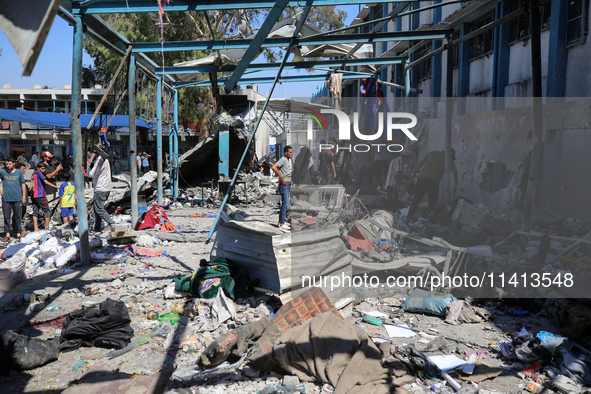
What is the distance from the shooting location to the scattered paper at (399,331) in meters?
4.23

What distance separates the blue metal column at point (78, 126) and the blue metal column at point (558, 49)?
8698 mm

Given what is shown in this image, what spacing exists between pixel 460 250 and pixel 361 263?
4.19ft

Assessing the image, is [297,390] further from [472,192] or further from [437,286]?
[472,192]

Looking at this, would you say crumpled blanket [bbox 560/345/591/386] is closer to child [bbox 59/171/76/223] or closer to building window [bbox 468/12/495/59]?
child [bbox 59/171/76/223]

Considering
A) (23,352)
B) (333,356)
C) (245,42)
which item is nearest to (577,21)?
(245,42)

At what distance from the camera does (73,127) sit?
6.20m

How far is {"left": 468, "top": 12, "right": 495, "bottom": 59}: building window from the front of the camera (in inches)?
470

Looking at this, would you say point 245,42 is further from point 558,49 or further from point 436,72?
point 436,72

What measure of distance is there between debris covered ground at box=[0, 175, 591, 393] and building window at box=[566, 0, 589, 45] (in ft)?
14.4

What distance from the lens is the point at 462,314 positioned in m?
4.57

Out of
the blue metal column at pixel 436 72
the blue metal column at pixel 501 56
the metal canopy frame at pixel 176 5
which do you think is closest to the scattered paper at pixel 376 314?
the metal canopy frame at pixel 176 5

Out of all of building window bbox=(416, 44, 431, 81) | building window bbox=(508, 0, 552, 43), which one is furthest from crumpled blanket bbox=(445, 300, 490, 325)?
building window bbox=(416, 44, 431, 81)

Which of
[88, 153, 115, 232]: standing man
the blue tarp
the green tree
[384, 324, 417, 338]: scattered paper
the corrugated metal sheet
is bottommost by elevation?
[384, 324, 417, 338]: scattered paper

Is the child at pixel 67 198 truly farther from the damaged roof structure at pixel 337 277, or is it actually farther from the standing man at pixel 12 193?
the damaged roof structure at pixel 337 277
